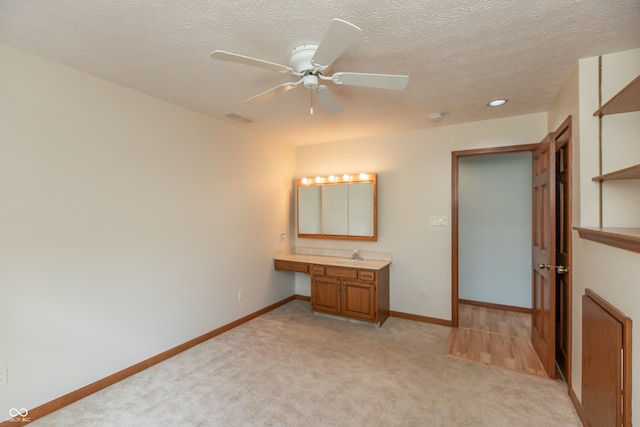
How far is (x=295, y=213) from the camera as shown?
4777mm

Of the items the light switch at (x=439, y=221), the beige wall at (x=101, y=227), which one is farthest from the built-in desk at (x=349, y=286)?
the beige wall at (x=101, y=227)

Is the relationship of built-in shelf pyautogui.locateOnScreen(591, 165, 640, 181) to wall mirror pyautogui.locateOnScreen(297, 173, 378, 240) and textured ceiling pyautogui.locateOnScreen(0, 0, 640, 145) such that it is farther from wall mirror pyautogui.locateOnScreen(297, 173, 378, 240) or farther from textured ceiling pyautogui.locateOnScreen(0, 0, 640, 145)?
wall mirror pyautogui.locateOnScreen(297, 173, 378, 240)

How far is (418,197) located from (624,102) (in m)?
2.20

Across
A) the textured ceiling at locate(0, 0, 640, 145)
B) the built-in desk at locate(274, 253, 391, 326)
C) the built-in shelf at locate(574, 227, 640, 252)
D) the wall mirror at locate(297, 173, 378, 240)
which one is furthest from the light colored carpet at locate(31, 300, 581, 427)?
the textured ceiling at locate(0, 0, 640, 145)

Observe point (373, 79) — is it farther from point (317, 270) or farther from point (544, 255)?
point (317, 270)

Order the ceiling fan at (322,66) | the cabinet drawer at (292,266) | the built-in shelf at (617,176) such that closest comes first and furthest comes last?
1. the ceiling fan at (322,66)
2. the built-in shelf at (617,176)
3. the cabinet drawer at (292,266)

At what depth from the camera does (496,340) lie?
3248mm

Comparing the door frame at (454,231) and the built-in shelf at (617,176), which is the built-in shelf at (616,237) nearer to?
the built-in shelf at (617,176)

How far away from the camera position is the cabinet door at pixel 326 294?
12.6 feet

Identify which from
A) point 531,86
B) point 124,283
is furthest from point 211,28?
point 531,86

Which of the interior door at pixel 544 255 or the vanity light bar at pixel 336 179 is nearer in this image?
the interior door at pixel 544 255

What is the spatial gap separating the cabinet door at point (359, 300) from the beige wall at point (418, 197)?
531 mm

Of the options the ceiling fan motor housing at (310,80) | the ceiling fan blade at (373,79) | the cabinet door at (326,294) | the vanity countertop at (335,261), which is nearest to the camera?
the ceiling fan blade at (373,79)

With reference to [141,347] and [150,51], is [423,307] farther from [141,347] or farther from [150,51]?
[150,51]
